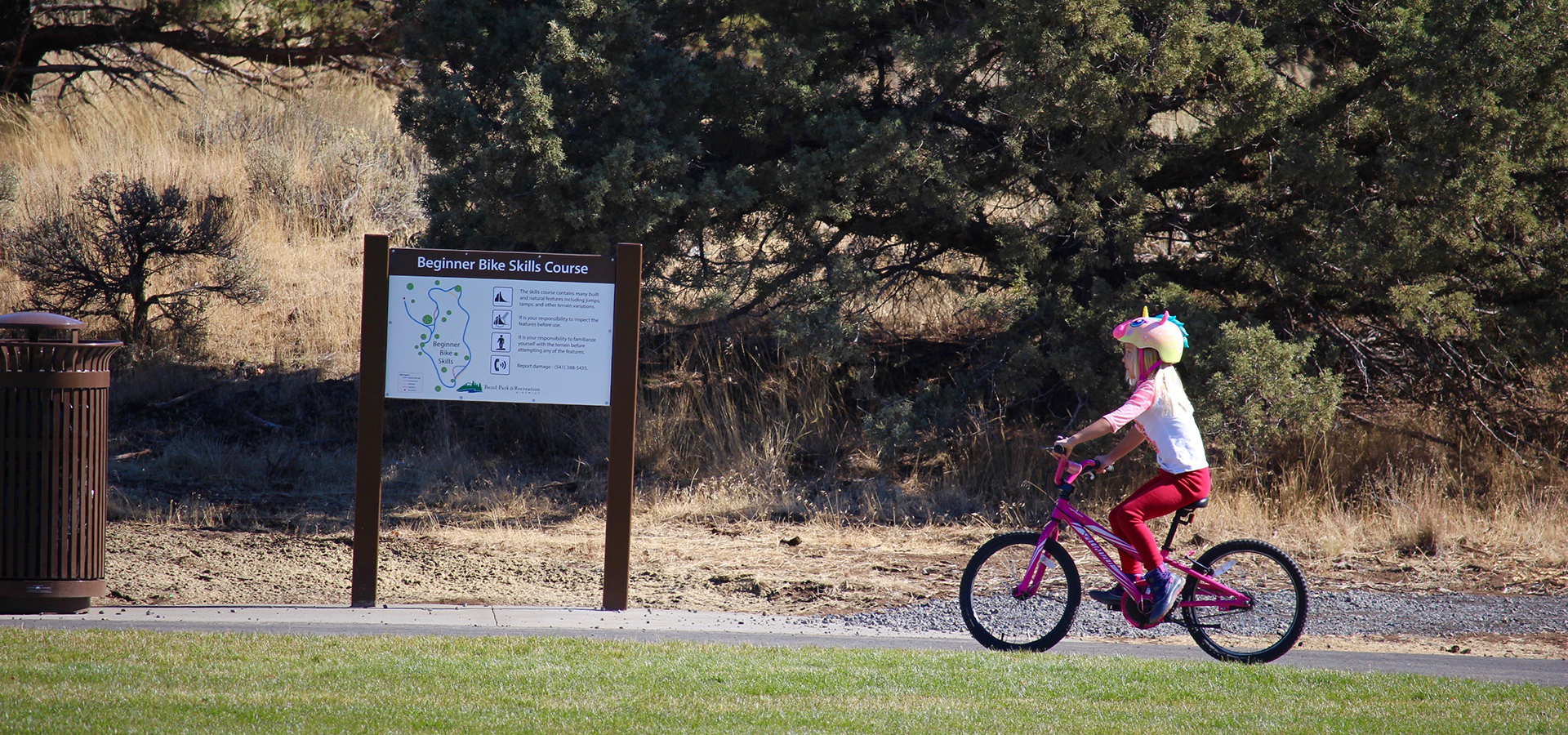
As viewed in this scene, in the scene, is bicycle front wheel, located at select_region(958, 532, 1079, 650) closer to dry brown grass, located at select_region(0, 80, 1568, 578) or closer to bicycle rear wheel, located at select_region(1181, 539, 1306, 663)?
bicycle rear wheel, located at select_region(1181, 539, 1306, 663)

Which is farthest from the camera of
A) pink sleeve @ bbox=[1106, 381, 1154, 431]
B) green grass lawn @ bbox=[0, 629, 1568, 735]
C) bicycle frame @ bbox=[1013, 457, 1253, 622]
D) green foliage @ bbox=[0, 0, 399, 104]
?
green foliage @ bbox=[0, 0, 399, 104]

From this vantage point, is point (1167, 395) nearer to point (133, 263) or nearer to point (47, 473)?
point (47, 473)

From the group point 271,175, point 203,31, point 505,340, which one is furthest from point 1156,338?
point 271,175

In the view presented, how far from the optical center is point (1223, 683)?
18.4 ft

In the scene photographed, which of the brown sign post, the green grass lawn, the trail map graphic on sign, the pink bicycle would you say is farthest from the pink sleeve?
the trail map graphic on sign

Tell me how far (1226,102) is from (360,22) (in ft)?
38.3

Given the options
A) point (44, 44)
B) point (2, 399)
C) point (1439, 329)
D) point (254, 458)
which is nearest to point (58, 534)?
point (2, 399)

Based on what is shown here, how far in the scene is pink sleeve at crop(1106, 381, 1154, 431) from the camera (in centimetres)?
569

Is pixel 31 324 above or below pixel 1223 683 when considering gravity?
above

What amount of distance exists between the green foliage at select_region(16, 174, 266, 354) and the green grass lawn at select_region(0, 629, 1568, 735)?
8.86 meters

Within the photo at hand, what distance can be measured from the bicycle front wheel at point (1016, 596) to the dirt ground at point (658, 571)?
3.26ft

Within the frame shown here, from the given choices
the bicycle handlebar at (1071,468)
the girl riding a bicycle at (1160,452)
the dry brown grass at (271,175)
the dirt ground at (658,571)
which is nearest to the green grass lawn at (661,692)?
the girl riding a bicycle at (1160,452)

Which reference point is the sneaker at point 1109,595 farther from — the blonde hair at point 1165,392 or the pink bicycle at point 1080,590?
the blonde hair at point 1165,392

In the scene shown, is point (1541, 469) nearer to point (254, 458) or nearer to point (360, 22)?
point (254, 458)
